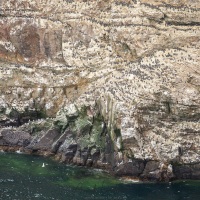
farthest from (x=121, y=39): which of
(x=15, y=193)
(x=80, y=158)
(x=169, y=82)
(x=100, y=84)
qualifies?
(x=15, y=193)

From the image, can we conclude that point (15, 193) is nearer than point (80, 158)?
Yes

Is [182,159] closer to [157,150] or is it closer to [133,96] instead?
[157,150]

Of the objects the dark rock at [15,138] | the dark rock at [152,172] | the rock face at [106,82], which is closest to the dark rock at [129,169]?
the rock face at [106,82]

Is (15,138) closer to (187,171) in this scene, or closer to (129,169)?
(129,169)

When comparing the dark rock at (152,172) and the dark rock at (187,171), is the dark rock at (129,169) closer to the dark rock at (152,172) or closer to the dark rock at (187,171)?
the dark rock at (152,172)

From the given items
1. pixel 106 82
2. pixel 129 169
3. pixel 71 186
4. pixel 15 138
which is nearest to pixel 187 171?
pixel 129 169

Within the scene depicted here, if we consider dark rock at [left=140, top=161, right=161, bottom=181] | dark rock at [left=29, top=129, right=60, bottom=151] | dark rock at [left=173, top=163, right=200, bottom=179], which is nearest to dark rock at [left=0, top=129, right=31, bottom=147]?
dark rock at [left=29, top=129, right=60, bottom=151]
